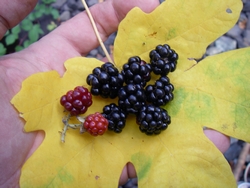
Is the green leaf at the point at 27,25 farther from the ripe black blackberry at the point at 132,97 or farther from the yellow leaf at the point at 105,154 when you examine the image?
the ripe black blackberry at the point at 132,97

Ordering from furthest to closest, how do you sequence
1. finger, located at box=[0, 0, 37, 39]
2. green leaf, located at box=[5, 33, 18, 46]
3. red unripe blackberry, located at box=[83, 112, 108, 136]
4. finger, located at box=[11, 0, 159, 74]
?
green leaf, located at box=[5, 33, 18, 46], finger, located at box=[11, 0, 159, 74], finger, located at box=[0, 0, 37, 39], red unripe blackberry, located at box=[83, 112, 108, 136]

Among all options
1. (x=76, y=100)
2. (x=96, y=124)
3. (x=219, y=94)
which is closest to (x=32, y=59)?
(x=76, y=100)

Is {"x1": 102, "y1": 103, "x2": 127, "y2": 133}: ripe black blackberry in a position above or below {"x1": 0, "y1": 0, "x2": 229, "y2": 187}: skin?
below

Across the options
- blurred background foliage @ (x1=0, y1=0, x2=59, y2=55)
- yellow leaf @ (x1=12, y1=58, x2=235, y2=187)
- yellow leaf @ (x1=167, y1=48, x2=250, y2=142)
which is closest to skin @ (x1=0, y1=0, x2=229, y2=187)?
yellow leaf @ (x1=12, y1=58, x2=235, y2=187)

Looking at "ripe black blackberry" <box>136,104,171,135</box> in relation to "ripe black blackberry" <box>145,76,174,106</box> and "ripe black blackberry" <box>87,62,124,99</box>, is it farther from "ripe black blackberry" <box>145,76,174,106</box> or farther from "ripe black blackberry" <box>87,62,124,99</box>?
"ripe black blackberry" <box>87,62,124,99</box>

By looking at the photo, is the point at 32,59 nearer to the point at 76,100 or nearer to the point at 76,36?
the point at 76,36

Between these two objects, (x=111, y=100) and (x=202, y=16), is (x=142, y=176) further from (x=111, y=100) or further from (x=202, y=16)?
(x=202, y=16)

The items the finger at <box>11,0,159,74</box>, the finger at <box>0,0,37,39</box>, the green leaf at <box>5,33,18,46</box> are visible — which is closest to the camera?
the finger at <box>0,0,37,39</box>

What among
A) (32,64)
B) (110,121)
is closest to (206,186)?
(110,121)
